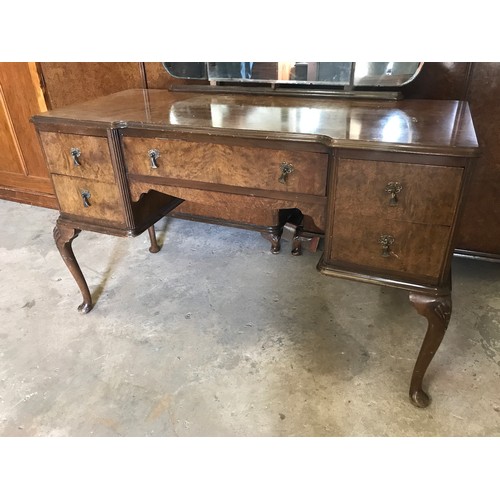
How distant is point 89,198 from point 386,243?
1076 mm

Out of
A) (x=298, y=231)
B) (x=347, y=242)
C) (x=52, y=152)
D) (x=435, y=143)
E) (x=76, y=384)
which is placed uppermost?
(x=435, y=143)

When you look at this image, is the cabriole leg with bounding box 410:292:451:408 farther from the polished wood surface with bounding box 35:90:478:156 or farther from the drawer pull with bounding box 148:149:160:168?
Result: the drawer pull with bounding box 148:149:160:168

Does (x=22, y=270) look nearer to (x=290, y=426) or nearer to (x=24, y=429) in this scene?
(x=24, y=429)

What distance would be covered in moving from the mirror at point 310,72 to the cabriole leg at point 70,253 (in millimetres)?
898

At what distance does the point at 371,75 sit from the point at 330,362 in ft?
3.71

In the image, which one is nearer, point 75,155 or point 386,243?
point 386,243

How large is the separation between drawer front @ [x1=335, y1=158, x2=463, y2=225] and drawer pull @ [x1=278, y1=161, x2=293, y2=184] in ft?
0.50

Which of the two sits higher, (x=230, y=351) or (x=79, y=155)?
(x=79, y=155)

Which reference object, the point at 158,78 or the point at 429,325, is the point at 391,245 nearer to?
the point at 429,325

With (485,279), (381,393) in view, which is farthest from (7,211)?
(485,279)

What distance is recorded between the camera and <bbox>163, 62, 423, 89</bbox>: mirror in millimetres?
1623

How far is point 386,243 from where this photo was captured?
3.95 feet

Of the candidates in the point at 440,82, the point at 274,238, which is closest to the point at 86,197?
the point at 274,238

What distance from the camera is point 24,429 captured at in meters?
1.40
